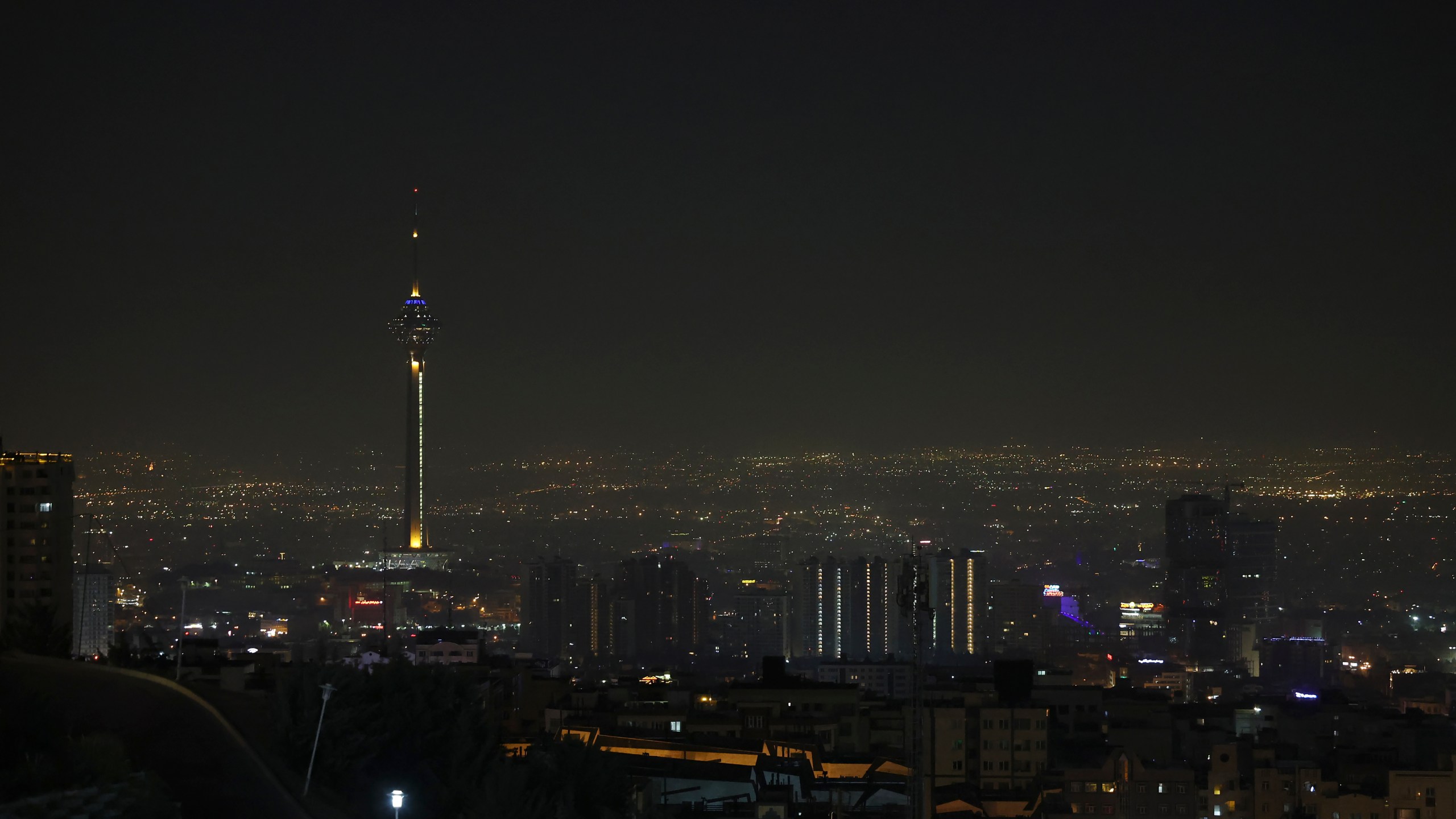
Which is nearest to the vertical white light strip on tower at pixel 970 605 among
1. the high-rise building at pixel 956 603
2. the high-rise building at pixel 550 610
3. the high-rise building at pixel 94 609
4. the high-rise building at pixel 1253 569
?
A: the high-rise building at pixel 956 603

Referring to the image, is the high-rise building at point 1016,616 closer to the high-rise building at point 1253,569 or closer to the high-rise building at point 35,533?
the high-rise building at point 1253,569

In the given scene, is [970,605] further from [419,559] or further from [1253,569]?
[419,559]

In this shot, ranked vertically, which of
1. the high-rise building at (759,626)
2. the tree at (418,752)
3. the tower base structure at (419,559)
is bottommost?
the high-rise building at (759,626)

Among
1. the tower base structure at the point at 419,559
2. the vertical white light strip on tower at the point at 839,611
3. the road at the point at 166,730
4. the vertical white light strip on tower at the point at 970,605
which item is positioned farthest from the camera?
the tower base structure at the point at 419,559

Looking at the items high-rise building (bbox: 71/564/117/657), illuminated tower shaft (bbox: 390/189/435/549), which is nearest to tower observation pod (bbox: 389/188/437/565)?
illuminated tower shaft (bbox: 390/189/435/549)

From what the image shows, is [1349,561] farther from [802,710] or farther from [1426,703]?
[802,710]

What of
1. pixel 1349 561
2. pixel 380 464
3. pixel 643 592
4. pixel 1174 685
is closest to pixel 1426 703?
pixel 1174 685

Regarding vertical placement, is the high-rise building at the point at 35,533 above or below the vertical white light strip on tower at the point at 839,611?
above
